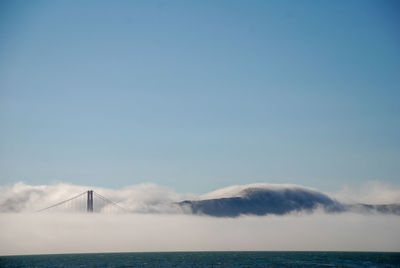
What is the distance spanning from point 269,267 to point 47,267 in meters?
95.9

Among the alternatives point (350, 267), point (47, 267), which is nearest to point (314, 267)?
point (350, 267)

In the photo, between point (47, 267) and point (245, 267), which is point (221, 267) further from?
point (47, 267)

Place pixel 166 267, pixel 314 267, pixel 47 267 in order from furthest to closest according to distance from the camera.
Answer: pixel 47 267
pixel 166 267
pixel 314 267

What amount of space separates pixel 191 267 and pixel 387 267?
74.9m

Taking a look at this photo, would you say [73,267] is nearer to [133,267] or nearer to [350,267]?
[133,267]

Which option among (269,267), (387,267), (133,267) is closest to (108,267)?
(133,267)

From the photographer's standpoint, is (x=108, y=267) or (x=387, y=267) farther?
(x=108, y=267)

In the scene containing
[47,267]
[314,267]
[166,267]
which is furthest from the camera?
[47,267]

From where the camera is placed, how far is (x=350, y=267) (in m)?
176

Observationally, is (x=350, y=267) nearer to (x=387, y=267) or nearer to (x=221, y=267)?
(x=387, y=267)

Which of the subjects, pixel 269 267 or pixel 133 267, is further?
pixel 133 267

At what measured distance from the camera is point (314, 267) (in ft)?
560

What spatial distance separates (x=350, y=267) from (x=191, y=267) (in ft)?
201

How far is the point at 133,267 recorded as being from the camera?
188000mm
